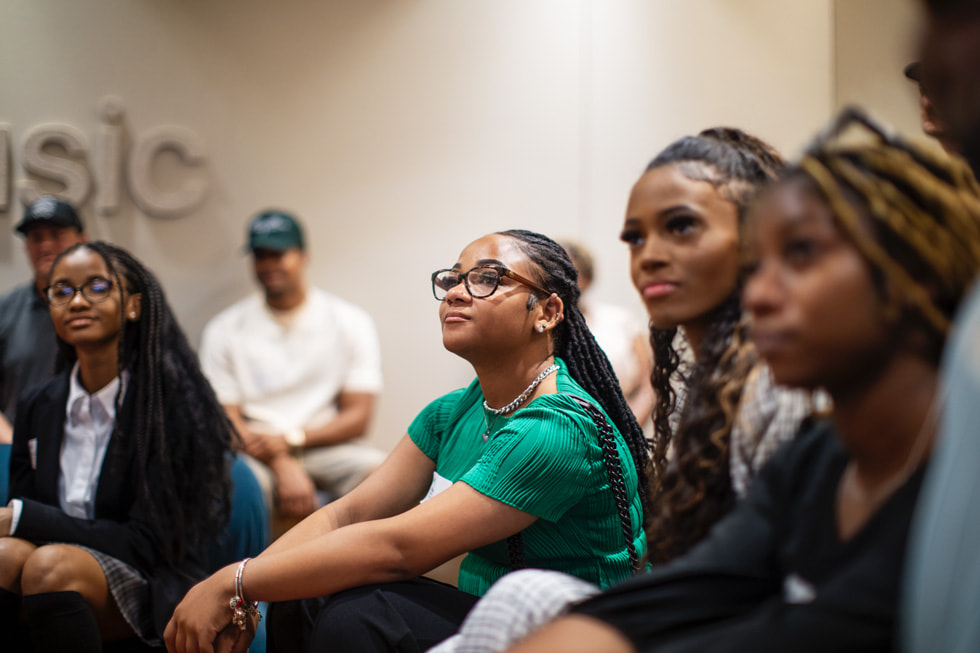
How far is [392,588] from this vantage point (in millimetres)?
1746

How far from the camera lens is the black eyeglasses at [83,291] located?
2.53 meters

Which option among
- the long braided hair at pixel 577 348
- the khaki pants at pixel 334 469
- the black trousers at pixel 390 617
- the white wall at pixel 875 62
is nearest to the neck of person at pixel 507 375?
the long braided hair at pixel 577 348

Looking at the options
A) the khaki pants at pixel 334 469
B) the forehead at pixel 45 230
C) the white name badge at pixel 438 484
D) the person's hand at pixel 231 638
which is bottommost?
the khaki pants at pixel 334 469

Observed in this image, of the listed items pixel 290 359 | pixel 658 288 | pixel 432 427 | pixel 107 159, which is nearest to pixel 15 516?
pixel 432 427

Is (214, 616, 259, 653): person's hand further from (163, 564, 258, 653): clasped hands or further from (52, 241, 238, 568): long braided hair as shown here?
(52, 241, 238, 568): long braided hair

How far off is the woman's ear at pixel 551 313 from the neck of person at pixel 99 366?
4.27 ft

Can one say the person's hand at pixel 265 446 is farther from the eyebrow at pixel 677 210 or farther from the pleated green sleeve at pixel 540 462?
the eyebrow at pixel 677 210

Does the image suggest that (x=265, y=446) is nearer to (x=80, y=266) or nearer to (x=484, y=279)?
(x=80, y=266)

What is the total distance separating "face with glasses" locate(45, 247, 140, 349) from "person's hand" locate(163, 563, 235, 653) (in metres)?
1.05

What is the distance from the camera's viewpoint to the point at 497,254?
205 centimetres

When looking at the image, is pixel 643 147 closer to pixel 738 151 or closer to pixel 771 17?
pixel 771 17

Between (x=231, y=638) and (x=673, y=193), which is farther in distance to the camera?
(x=231, y=638)

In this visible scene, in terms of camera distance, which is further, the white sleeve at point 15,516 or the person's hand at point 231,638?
the white sleeve at point 15,516

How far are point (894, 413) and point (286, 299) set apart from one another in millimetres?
3501
